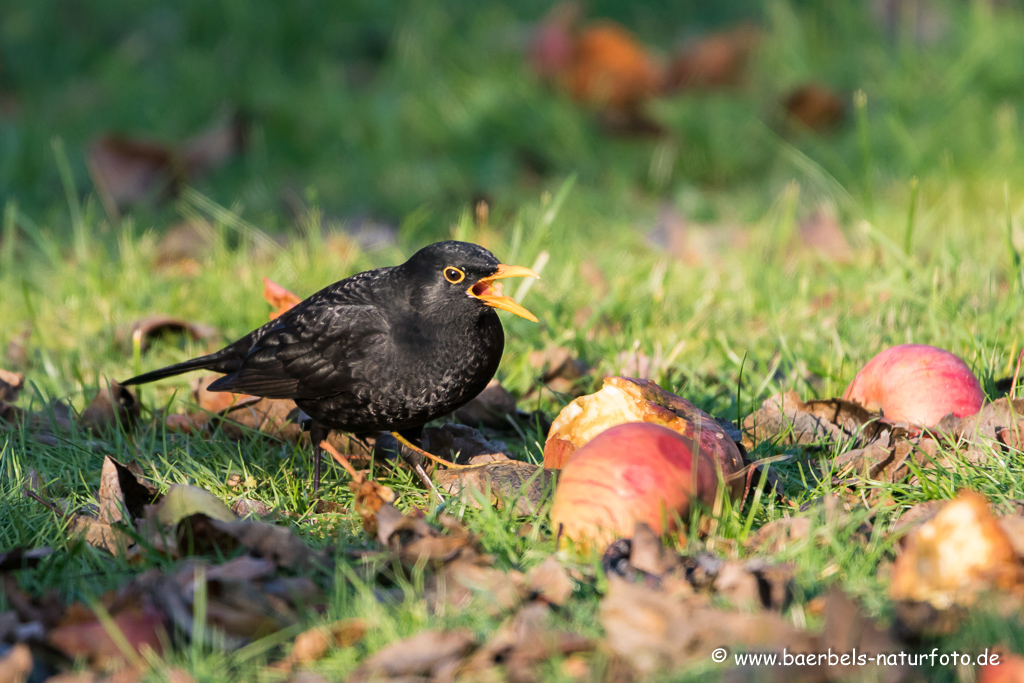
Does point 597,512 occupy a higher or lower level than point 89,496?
higher

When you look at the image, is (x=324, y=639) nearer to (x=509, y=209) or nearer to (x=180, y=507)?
(x=180, y=507)

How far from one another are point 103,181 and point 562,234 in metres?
2.87

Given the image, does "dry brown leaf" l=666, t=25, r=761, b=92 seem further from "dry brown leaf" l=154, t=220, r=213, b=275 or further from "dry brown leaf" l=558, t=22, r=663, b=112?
"dry brown leaf" l=154, t=220, r=213, b=275

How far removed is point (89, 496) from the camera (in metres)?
3.20

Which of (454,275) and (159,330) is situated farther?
(159,330)

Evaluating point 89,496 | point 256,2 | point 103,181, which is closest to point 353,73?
point 256,2

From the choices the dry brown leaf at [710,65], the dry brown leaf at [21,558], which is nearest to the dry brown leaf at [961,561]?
the dry brown leaf at [21,558]

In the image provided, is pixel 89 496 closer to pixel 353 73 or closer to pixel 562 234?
pixel 562 234

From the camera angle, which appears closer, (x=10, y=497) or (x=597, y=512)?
(x=597, y=512)

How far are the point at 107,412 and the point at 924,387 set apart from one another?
2.80 m

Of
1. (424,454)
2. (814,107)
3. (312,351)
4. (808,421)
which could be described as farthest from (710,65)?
(424,454)

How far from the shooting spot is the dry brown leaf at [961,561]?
225 cm

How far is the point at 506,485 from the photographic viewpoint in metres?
3.00

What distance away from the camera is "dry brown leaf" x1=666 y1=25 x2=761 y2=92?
7.86m
